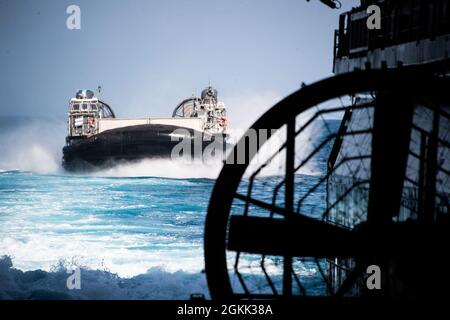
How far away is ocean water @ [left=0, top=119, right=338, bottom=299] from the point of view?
13.5 m

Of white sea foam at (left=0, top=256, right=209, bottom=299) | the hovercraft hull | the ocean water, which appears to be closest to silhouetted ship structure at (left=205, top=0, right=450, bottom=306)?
the ocean water

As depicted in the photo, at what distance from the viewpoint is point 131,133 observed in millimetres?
40031

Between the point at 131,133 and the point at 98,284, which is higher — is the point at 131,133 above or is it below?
above

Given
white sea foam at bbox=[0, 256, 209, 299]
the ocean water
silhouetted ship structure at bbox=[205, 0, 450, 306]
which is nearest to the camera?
silhouetted ship structure at bbox=[205, 0, 450, 306]

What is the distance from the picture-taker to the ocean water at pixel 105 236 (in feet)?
44.2

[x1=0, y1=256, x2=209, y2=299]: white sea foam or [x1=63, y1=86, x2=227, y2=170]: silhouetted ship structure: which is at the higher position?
[x1=63, y1=86, x2=227, y2=170]: silhouetted ship structure

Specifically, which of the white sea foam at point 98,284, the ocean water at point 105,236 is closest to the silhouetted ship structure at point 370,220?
the ocean water at point 105,236

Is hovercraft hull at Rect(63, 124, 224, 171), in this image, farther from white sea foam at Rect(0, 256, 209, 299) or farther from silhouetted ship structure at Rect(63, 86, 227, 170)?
white sea foam at Rect(0, 256, 209, 299)

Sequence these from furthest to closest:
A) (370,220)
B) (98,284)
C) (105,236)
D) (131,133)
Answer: (131,133)
(105,236)
(98,284)
(370,220)

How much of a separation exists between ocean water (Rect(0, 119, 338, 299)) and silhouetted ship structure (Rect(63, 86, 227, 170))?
6.88 ft

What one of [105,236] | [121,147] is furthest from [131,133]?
[105,236]

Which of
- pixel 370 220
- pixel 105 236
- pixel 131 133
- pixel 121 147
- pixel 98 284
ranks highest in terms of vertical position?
pixel 131 133

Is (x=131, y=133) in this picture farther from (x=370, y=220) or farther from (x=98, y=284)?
(x=370, y=220)

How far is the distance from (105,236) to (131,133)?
69.3 feet
